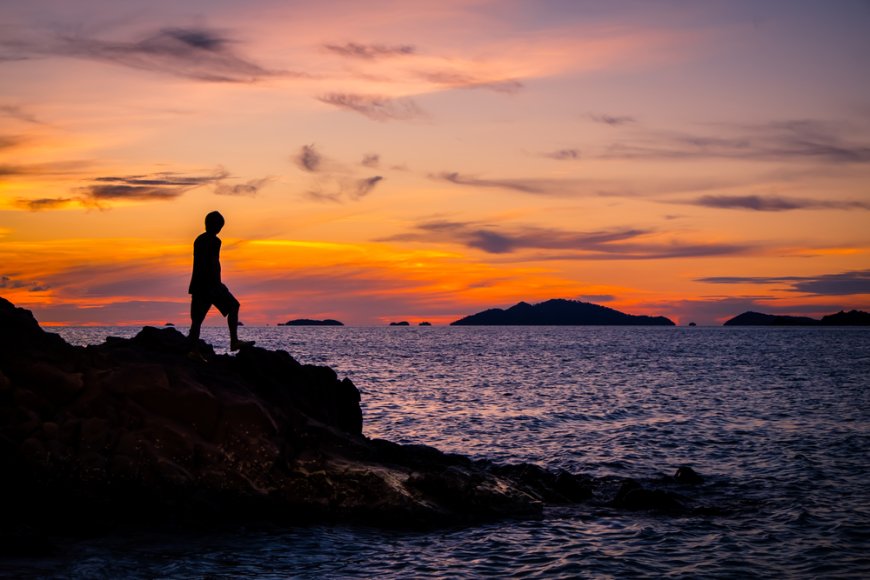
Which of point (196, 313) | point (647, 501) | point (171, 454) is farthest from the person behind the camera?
point (647, 501)

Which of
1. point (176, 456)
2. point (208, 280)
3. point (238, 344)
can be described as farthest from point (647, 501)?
point (208, 280)

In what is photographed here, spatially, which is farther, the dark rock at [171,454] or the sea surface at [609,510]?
the dark rock at [171,454]

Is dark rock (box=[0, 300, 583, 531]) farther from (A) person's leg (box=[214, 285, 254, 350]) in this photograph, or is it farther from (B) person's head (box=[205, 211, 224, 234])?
(B) person's head (box=[205, 211, 224, 234])

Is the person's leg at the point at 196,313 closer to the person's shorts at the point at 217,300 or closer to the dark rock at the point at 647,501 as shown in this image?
the person's shorts at the point at 217,300

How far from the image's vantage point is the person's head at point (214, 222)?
20.2 metres

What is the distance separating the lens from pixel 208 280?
2030cm

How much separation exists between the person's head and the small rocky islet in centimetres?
313

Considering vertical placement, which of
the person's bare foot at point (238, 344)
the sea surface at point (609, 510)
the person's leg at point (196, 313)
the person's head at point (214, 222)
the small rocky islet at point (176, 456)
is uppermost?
the person's head at point (214, 222)

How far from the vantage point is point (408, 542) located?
17.3 m

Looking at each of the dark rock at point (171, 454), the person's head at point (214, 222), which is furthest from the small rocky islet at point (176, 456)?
the person's head at point (214, 222)

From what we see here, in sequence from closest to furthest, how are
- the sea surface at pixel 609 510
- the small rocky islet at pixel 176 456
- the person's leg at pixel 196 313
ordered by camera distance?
the sea surface at pixel 609 510 < the small rocky islet at pixel 176 456 < the person's leg at pixel 196 313

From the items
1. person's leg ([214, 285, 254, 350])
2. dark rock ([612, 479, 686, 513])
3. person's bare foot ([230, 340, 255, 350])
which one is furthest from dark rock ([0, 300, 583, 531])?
dark rock ([612, 479, 686, 513])

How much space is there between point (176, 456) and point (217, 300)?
434cm

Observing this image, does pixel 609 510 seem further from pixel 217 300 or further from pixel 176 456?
pixel 217 300
